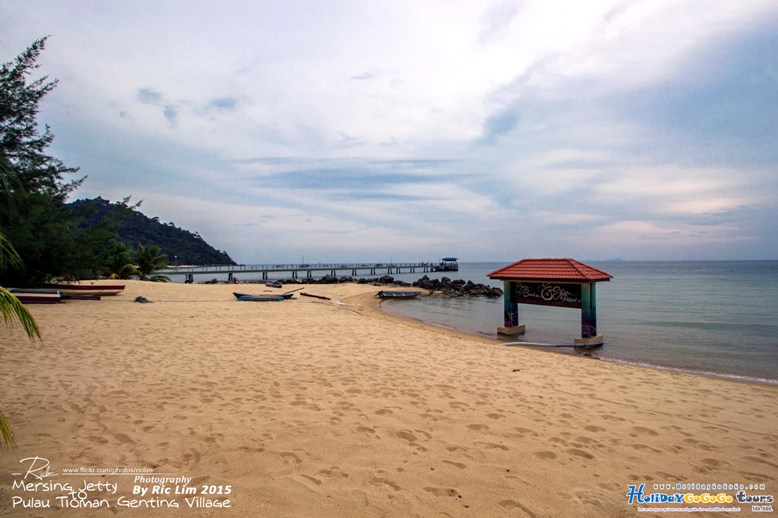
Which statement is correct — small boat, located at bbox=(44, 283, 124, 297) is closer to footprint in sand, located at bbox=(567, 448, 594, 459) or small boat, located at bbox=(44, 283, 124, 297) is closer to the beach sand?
the beach sand

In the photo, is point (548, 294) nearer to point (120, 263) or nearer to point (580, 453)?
point (580, 453)

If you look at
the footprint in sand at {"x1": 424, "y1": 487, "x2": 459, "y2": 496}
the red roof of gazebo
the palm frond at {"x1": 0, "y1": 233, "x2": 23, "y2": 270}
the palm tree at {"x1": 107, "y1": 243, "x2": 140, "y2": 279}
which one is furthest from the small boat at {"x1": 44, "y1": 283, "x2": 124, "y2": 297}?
the footprint in sand at {"x1": 424, "y1": 487, "x2": 459, "y2": 496}

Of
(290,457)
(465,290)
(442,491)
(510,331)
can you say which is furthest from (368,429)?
(465,290)

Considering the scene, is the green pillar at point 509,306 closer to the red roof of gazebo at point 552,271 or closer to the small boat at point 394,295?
the red roof of gazebo at point 552,271

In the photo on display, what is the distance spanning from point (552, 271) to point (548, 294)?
776 millimetres

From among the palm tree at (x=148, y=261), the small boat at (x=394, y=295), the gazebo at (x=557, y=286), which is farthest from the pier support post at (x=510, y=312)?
the palm tree at (x=148, y=261)

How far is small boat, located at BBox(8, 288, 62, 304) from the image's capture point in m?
13.5

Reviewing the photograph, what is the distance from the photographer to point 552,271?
1275 cm

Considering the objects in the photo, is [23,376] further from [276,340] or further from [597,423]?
[597,423]

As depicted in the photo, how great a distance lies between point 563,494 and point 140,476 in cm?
344

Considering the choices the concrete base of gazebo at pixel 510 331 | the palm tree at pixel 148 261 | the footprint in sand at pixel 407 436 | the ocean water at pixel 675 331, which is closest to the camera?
the footprint in sand at pixel 407 436

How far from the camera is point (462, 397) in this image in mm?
5418

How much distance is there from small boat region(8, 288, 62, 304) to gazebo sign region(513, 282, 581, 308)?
1682 centimetres

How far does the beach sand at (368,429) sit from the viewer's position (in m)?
3.01
